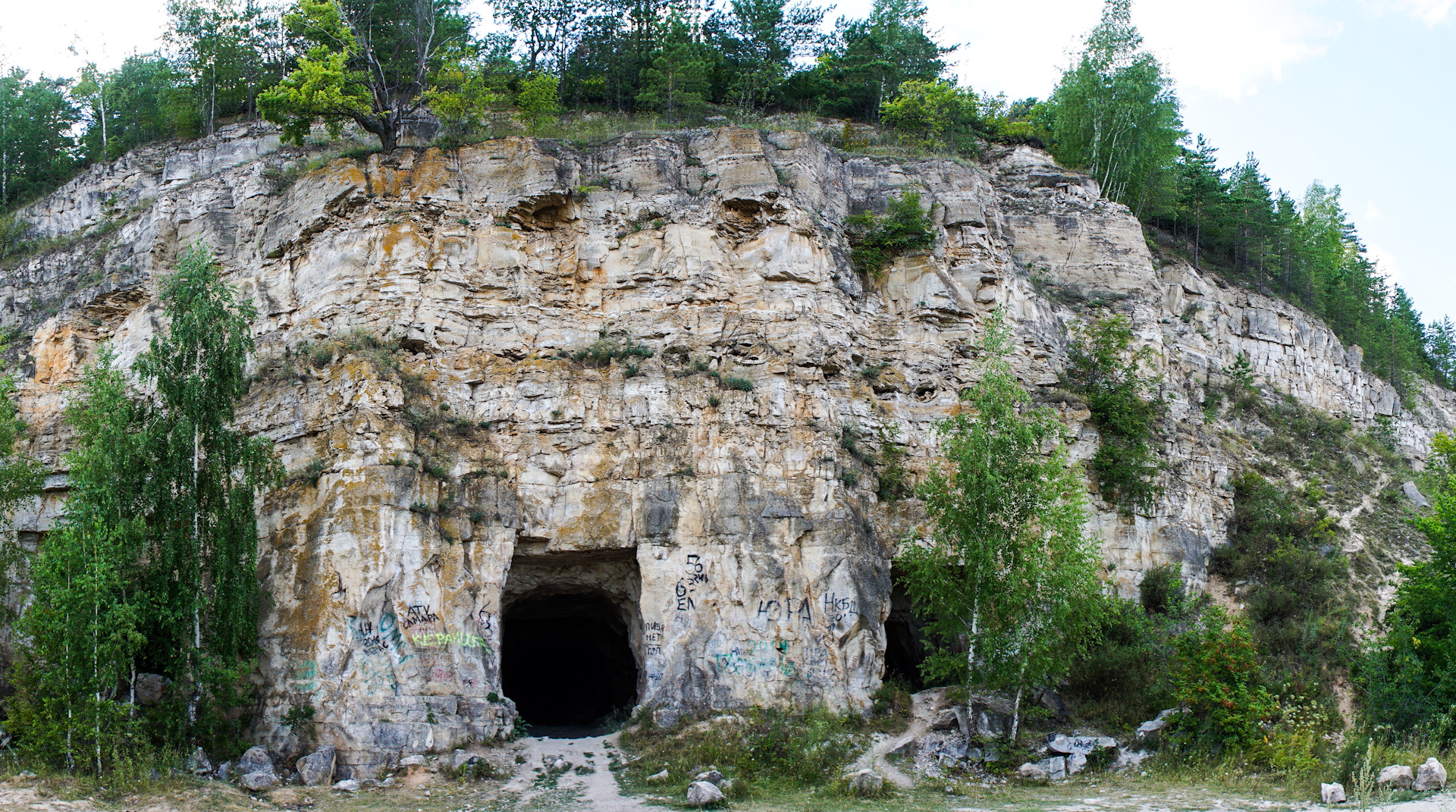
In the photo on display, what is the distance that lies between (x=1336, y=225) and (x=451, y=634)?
150 feet

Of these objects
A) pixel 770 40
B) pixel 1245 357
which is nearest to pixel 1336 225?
pixel 1245 357

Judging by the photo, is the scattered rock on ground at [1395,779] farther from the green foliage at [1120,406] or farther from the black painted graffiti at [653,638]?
the black painted graffiti at [653,638]

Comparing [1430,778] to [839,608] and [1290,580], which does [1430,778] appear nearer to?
[839,608]

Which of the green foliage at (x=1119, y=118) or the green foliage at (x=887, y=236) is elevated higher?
the green foliage at (x=1119, y=118)

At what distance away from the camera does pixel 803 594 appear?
2152 centimetres

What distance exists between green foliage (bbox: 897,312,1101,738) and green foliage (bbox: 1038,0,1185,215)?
17654 millimetres

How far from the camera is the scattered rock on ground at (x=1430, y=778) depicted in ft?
52.0

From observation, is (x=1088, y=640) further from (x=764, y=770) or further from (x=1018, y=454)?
(x=764, y=770)

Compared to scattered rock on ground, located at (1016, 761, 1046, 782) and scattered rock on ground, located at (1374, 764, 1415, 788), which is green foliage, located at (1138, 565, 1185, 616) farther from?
scattered rock on ground, located at (1374, 764, 1415, 788)

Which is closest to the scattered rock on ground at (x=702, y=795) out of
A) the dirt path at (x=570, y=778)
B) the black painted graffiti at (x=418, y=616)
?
the dirt path at (x=570, y=778)

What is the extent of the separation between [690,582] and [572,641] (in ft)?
30.4

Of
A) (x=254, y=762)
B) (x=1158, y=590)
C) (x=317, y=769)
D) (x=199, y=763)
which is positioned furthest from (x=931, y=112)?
(x=199, y=763)

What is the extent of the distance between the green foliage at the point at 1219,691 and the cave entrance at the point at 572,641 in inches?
433

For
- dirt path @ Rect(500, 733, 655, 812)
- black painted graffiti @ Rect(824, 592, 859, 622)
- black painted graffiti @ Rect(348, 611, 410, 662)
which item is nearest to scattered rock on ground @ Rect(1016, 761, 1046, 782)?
black painted graffiti @ Rect(824, 592, 859, 622)
